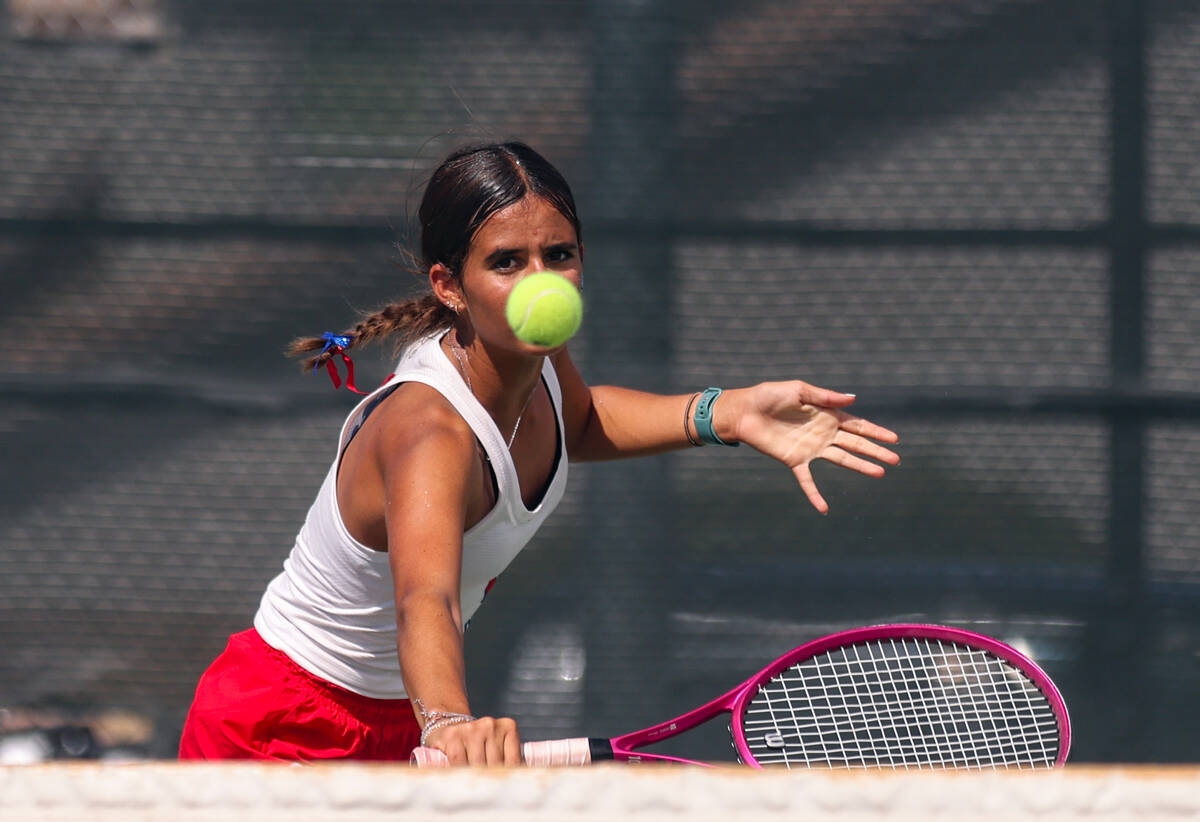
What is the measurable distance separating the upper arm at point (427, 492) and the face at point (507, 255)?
0.11 m

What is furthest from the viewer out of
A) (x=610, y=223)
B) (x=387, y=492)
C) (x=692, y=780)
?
(x=610, y=223)

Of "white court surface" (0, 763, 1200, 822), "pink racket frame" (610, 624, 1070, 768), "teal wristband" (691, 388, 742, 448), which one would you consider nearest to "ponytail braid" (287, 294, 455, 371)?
"teal wristband" (691, 388, 742, 448)

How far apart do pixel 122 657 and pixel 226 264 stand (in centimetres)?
84

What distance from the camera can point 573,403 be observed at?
170 cm

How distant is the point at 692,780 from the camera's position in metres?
0.77

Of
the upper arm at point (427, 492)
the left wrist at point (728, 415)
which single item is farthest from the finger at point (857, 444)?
the upper arm at point (427, 492)

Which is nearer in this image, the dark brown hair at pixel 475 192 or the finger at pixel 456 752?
the finger at pixel 456 752

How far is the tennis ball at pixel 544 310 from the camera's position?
130cm

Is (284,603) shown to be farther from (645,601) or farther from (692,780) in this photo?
(645,601)

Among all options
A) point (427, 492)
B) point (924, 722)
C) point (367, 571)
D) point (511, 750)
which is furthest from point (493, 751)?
point (924, 722)

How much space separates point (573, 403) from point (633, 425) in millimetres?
87

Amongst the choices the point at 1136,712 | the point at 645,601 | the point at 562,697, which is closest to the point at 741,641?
the point at 645,601

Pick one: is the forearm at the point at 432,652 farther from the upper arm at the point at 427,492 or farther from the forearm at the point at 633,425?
the forearm at the point at 633,425

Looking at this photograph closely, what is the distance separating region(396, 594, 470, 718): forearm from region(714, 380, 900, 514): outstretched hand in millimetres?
523
